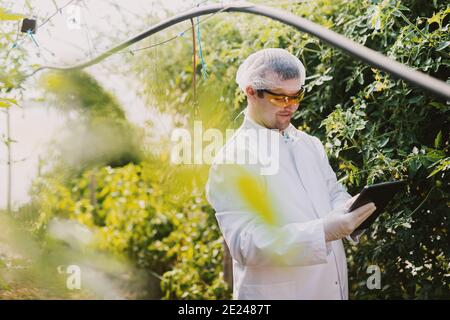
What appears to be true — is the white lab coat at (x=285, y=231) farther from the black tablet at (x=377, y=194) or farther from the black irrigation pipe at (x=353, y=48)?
the black irrigation pipe at (x=353, y=48)

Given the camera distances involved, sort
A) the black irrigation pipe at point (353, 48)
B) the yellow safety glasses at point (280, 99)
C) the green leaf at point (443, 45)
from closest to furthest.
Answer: the black irrigation pipe at point (353, 48), the yellow safety glasses at point (280, 99), the green leaf at point (443, 45)

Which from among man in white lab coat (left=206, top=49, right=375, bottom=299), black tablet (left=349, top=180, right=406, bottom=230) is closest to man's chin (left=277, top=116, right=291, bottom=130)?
man in white lab coat (left=206, top=49, right=375, bottom=299)

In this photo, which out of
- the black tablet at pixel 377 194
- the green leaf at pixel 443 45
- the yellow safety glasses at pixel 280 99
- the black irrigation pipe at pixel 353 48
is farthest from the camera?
the green leaf at pixel 443 45

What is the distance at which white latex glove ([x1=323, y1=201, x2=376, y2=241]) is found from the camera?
1868 mm

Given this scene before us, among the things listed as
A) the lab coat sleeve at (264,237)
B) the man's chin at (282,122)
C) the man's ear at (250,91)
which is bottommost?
the lab coat sleeve at (264,237)

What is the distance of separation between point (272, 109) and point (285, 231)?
41cm

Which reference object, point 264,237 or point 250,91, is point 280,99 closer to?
point 250,91

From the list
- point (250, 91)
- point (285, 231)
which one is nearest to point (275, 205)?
point (285, 231)

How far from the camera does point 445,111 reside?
8.21 ft

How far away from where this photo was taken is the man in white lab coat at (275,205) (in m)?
1.92

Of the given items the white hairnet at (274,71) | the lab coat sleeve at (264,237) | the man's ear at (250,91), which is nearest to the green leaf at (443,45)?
the white hairnet at (274,71)

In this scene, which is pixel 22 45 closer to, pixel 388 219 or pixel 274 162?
pixel 274 162

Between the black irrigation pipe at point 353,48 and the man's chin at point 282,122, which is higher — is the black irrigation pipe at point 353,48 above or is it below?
above

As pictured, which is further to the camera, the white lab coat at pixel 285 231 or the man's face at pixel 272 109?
the man's face at pixel 272 109
